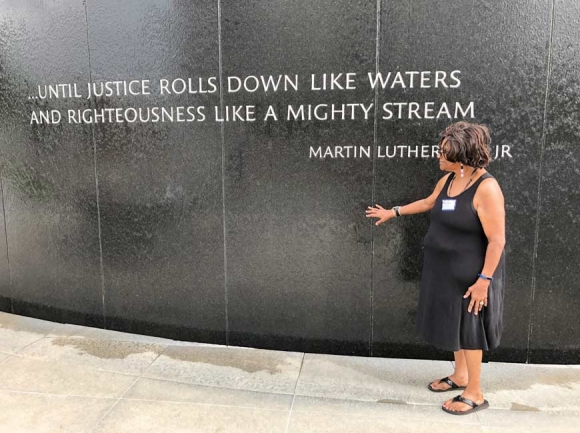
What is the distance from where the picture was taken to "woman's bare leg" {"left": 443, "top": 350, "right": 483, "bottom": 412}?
319cm

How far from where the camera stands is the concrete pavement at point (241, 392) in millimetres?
3121

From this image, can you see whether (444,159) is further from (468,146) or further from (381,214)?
(381,214)

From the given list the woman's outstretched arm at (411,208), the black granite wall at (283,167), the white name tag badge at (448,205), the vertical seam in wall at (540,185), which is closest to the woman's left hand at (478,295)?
the white name tag badge at (448,205)

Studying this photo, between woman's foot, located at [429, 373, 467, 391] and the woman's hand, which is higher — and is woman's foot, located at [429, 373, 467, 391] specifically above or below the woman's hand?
below

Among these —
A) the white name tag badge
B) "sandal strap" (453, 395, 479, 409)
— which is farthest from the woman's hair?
"sandal strap" (453, 395, 479, 409)

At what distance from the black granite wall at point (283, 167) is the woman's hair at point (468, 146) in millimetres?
853

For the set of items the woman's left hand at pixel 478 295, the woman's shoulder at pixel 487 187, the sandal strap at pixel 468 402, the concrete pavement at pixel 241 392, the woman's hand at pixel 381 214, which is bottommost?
the concrete pavement at pixel 241 392

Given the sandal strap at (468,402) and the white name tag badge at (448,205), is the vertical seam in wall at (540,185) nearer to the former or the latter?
the sandal strap at (468,402)

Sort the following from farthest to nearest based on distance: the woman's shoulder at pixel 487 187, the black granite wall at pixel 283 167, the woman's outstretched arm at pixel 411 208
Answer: the black granite wall at pixel 283 167 < the woman's outstretched arm at pixel 411 208 < the woman's shoulder at pixel 487 187

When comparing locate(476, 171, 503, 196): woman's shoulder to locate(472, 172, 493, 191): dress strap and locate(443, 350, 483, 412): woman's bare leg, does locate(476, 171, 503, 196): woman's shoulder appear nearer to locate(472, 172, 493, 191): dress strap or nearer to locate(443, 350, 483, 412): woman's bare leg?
locate(472, 172, 493, 191): dress strap

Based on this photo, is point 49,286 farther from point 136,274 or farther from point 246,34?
point 246,34

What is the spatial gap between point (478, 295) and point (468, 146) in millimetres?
888

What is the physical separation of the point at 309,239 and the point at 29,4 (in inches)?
132

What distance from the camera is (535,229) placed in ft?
12.6
